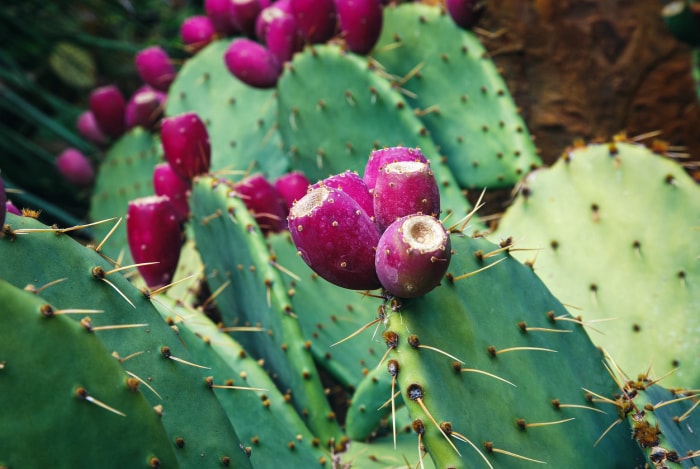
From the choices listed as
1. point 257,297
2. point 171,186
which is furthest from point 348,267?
point 171,186

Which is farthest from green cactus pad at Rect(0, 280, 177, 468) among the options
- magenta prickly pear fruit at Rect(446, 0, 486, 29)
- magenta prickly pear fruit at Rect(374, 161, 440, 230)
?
magenta prickly pear fruit at Rect(446, 0, 486, 29)

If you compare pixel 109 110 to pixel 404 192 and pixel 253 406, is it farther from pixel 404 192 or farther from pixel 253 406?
pixel 404 192

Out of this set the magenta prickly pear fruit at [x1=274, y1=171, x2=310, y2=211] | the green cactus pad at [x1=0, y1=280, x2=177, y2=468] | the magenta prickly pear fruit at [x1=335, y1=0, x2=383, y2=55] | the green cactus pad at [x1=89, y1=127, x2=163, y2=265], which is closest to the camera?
the green cactus pad at [x1=0, y1=280, x2=177, y2=468]

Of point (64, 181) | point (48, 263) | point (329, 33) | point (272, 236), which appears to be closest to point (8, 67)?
point (64, 181)

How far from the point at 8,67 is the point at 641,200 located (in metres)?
2.98

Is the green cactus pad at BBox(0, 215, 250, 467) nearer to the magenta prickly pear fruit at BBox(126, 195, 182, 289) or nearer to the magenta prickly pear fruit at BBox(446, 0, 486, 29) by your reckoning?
the magenta prickly pear fruit at BBox(126, 195, 182, 289)

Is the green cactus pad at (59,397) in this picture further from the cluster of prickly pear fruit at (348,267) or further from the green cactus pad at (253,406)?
the green cactus pad at (253,406)

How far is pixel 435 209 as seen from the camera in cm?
96

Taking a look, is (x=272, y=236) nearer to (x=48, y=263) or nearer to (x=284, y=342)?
(x=284, y=342)

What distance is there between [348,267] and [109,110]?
6.51ft

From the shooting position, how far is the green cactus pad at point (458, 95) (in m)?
2.06

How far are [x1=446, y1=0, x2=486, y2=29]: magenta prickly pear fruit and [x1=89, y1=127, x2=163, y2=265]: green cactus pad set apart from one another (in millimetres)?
1027

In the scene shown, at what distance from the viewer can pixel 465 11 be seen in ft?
6.85

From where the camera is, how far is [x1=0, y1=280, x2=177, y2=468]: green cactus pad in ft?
2.47
